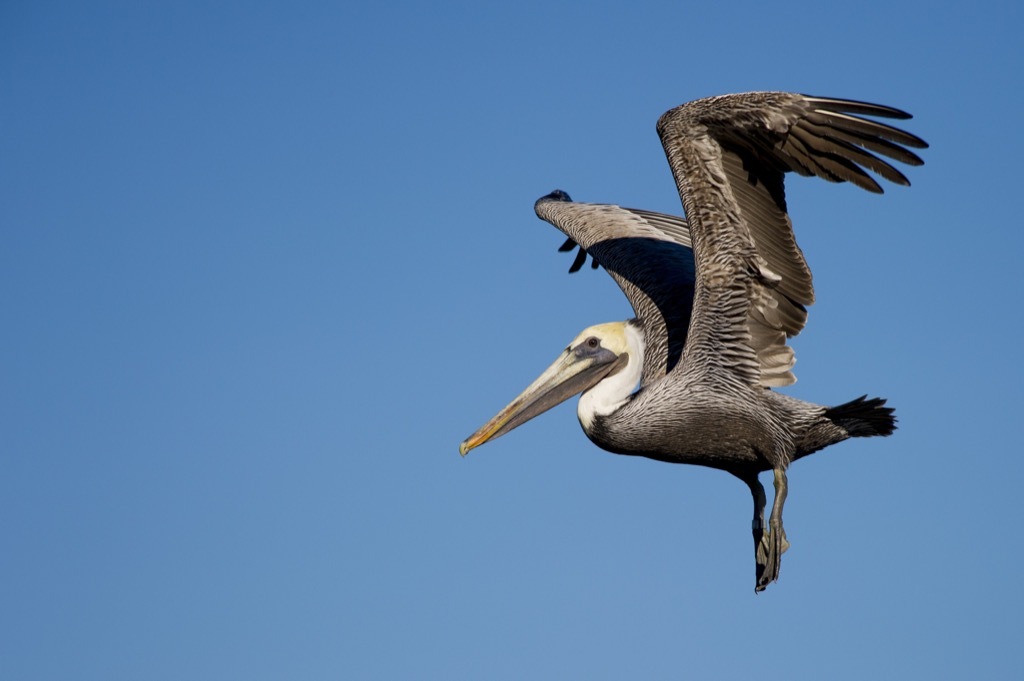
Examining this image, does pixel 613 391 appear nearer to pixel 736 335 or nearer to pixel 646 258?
pixel 736 335

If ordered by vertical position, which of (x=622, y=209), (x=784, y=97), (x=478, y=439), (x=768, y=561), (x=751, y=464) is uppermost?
(x=622, y=209)

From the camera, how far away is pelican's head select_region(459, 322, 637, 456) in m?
14.2

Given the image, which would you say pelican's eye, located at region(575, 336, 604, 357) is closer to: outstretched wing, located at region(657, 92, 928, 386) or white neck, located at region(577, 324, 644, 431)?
white neck, located at region(577, 324, 644, 431)

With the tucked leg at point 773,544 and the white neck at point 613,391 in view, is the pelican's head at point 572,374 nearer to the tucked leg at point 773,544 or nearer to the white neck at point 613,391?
the white neck at point 613,391

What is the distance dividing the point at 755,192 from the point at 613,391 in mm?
2113

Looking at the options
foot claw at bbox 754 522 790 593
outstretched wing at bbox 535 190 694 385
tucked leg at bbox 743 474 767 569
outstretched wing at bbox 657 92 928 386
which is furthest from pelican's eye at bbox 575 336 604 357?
foot claw at bbox 754 522 790 593

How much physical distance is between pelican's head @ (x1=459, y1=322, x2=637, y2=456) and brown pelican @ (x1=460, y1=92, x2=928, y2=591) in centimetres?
1

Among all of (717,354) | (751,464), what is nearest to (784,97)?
(717,354)

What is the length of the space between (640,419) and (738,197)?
2.00 meters

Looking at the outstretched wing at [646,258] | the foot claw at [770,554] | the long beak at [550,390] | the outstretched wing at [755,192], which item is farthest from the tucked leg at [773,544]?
the long beak at [550,390]

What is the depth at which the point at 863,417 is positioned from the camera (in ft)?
44.8

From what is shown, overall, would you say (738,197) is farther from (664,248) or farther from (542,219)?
(542,219)

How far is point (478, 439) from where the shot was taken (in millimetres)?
14117

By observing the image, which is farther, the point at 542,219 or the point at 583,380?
the point at 542,219
